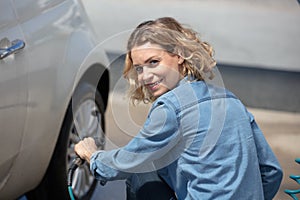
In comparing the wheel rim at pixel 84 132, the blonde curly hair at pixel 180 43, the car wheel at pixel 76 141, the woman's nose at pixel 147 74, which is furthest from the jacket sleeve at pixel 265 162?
the wheel rim at pixel 84 132

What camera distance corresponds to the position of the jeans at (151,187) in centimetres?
294

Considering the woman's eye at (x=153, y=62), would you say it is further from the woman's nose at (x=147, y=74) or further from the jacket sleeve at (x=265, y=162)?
the jacket sleeve at (x=265, y=162)

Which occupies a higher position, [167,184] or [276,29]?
[167,184]

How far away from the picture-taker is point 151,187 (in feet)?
9.75

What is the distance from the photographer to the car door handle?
3195mm

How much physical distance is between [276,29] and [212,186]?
17.9 feet

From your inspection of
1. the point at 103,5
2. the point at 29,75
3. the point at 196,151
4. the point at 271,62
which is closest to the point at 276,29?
the point at 271,62

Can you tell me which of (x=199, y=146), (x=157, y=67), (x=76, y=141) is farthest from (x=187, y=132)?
(x=76, y=141)

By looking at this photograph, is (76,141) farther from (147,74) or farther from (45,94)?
(147,74)

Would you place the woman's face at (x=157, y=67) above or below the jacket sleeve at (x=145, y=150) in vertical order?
above

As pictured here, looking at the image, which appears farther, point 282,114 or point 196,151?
point 282,114

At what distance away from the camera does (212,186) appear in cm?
265

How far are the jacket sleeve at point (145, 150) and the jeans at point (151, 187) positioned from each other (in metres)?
0.17

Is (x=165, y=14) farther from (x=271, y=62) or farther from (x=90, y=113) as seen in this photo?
(x=90, y=113)
